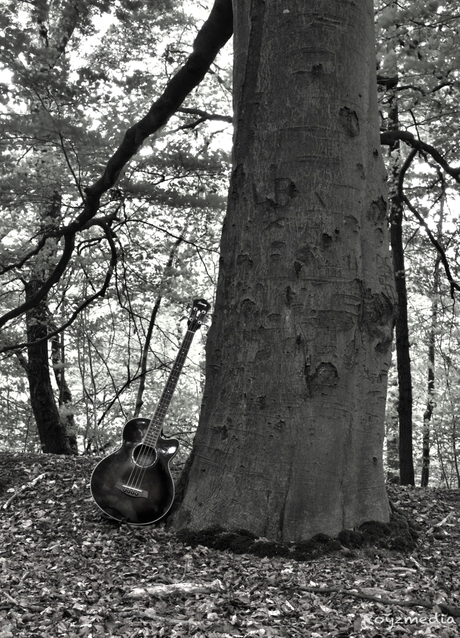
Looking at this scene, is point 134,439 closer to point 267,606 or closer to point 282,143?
point 267,606

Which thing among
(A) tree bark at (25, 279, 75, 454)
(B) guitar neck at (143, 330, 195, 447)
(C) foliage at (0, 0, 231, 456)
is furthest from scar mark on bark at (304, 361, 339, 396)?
(A) tree bark at (25, 279, 75, 454)

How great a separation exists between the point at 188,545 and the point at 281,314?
125 centimetres

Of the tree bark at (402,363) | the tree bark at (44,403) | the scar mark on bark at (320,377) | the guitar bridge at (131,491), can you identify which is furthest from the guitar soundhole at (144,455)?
the tree bark at (44,403)

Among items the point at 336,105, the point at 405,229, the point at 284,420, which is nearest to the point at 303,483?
the point at 284,420

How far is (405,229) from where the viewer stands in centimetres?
1117

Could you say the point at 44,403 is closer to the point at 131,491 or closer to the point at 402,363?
the point at 402,363

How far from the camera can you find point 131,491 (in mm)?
3535

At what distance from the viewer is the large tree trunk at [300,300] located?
305 cm

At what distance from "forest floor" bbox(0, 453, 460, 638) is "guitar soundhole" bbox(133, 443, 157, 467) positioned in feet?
1.26

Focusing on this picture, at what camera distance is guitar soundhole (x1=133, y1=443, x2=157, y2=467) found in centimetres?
368

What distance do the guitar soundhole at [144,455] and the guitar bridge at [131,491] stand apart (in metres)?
0.15

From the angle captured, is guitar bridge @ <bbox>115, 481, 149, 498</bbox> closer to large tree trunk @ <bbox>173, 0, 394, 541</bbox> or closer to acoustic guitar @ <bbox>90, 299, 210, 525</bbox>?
acoustic guitar @ <bbox>90, 299, 210, 525</bbox>

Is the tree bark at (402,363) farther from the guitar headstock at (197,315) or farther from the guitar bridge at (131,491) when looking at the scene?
the guitar bridge at (131,491)

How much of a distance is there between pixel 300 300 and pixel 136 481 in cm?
145
